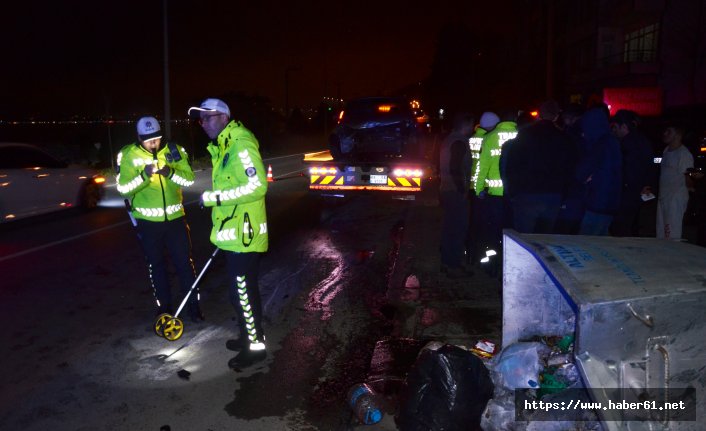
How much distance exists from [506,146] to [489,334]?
6.74ft

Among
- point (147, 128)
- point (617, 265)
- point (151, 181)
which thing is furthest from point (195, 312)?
point (617, 265)

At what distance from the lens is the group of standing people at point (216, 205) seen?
14.6 ft

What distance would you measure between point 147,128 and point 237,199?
61.9 inches

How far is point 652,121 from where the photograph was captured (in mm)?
11938

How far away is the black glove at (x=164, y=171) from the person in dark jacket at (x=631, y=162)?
450cm

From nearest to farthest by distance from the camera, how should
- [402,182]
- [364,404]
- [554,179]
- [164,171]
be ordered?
[364,404] → [164,171] → [554,179] → [402,182]

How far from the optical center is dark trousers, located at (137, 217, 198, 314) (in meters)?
5.50

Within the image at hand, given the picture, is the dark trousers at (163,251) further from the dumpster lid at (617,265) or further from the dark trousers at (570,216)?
the dark trousers at (570,216)

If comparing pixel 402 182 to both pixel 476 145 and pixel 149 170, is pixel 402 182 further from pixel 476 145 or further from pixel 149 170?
pixel 149 170

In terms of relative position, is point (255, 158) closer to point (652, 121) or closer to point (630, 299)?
point (630, 299)

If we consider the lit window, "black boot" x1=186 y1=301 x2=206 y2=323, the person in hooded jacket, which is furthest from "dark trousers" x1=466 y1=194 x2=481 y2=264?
the lit window

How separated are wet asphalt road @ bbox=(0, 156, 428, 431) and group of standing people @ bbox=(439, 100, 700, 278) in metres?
1.27

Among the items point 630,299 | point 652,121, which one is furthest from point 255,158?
point 652,121

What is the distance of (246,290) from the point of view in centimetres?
468
